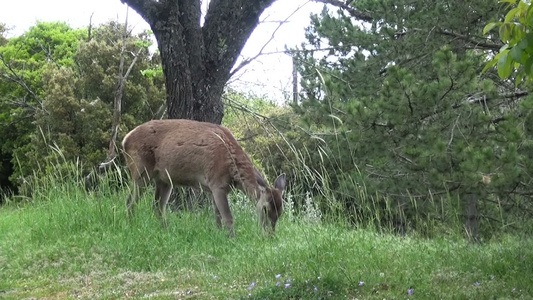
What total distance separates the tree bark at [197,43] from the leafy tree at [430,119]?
1.75m

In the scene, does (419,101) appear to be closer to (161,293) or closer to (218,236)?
(218,236)

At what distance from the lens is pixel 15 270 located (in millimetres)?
7633

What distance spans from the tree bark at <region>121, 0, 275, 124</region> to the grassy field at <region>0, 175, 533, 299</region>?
1895 mm

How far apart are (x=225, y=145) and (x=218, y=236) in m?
1.45

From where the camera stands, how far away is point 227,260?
7.34 metres

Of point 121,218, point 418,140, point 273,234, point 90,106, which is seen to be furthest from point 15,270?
point 90,106

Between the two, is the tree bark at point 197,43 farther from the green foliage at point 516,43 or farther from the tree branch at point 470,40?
the green foliage at point 516,43

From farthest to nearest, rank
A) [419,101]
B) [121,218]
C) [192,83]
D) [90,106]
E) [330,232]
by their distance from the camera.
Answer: [90,106] → [192,83] → [121,218] → [419,101] → [330,232]

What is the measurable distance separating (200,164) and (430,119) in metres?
3.31

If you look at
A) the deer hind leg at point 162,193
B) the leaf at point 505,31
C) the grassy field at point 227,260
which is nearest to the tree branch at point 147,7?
the deer hind leg at point 162,193

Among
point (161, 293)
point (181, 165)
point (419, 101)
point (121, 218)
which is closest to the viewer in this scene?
point (161, 293)

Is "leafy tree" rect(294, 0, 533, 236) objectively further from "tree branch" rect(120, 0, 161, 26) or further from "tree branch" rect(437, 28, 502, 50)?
"tree branch" rect(120, 0, 161, 26)

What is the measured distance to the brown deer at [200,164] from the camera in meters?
9.12

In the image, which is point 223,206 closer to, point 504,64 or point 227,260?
point 227,260
